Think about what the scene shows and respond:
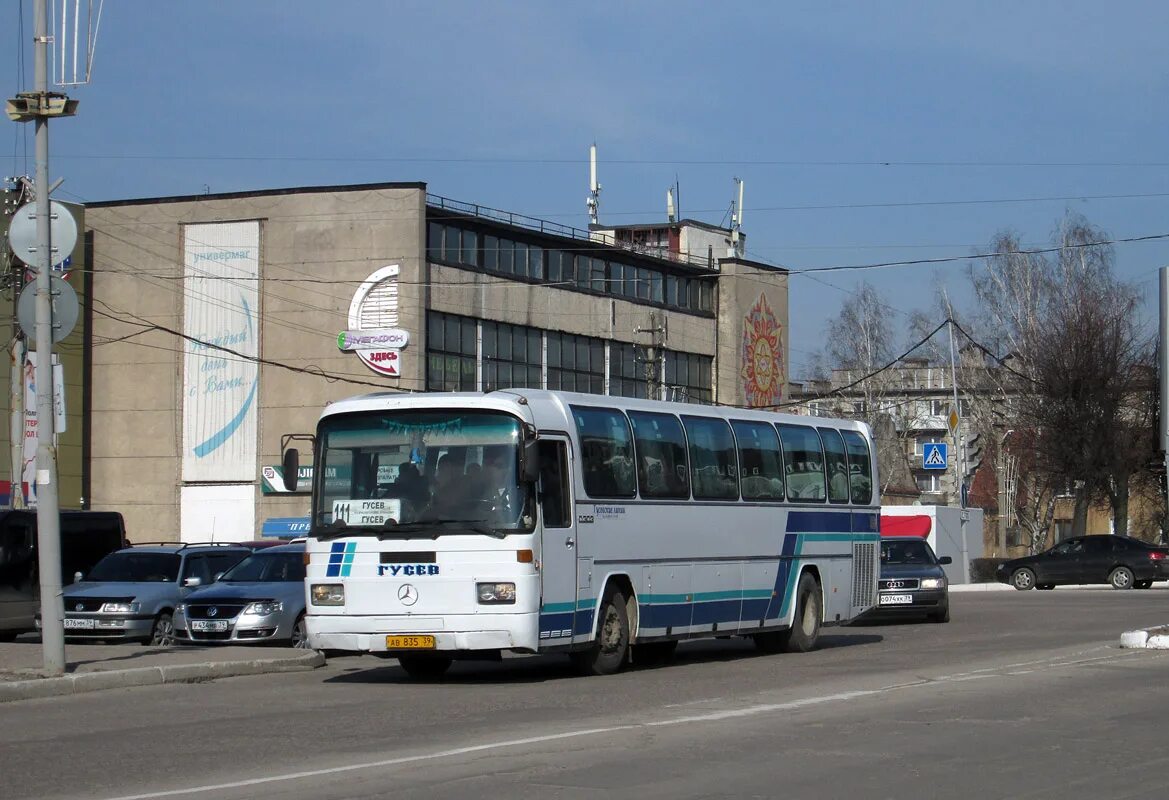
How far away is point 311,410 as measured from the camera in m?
57.7

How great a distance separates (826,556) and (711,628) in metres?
3.50

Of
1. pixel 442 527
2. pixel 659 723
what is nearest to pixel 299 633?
pixel 442 527

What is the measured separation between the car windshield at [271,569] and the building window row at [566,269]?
35.3 metres

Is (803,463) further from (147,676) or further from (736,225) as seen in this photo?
(736,225)

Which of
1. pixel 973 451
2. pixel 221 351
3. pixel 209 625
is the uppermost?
pixel 221 351

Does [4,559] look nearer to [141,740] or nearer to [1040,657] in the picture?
[141,740]

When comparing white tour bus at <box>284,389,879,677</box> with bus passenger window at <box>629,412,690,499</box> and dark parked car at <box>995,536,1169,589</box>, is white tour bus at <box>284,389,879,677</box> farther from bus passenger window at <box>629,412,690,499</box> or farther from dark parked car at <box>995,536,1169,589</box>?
dark parked car at <box>995,536,1169,589</box>

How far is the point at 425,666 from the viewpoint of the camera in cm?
1745

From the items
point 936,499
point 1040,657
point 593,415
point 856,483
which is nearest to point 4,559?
point 593,415

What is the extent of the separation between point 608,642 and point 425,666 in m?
2.08

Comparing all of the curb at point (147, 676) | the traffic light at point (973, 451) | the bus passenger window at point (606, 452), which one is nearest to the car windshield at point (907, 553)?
the bus passenger window at point (606, 452)

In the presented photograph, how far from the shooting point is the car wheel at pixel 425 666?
17.2 meters

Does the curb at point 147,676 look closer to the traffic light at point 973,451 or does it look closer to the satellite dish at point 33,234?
the satellite dish at point 33,234

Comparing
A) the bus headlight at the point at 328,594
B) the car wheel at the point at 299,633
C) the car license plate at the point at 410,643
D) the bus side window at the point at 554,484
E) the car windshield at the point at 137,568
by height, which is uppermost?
the bus side window at the point at 554,484
